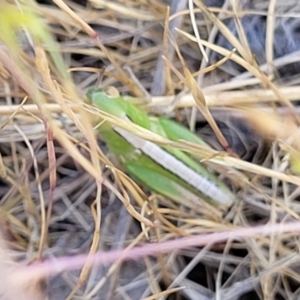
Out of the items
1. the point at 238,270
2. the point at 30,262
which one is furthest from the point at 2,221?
the point at 238,270

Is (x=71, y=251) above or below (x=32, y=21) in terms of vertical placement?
below

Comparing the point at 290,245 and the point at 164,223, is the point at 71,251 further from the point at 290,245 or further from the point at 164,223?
the point at 290,245

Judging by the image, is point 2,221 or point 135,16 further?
point 135,16

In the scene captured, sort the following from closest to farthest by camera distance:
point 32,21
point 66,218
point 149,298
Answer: point 32,21, point 149,298, point 66,218
